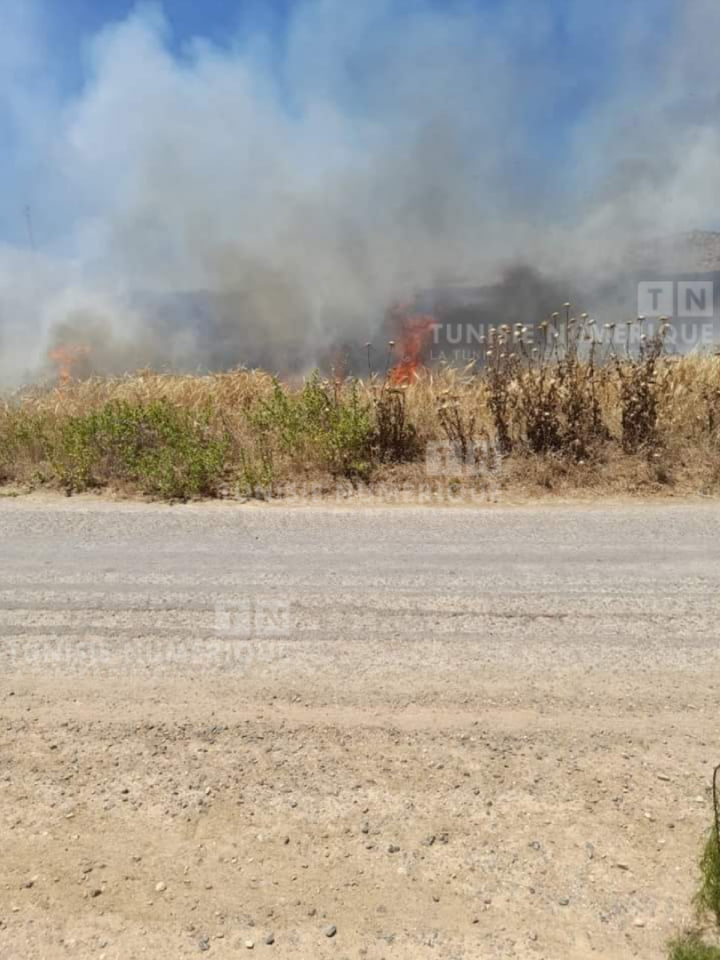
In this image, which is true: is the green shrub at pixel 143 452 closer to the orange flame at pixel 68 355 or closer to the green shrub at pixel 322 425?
the green shrub at pixel 322 425

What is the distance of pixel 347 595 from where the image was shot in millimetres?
4281

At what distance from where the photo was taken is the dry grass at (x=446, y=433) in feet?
22.0

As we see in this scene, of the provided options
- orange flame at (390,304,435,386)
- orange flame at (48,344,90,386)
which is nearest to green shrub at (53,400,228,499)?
orange flame at (390,304,435,386)

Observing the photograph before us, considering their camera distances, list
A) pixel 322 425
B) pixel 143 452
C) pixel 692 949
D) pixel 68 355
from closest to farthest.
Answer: pixel 692 949 → pixel 143 452 → pixel 322 425 → pixel 68 355

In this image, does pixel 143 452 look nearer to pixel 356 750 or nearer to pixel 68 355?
pixel 356 750

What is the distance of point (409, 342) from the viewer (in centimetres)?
1855

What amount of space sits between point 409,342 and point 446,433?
37.5 ft

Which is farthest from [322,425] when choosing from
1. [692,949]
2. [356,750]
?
[692,949]

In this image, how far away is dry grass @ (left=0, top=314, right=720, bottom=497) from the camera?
6.69 meters

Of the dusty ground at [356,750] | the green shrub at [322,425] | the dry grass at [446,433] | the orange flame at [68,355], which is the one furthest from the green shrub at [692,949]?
the orange flame at [68,355]

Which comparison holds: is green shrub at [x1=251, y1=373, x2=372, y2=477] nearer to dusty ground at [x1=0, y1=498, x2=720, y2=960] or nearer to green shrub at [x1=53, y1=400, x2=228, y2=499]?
green shrub at [x1=53, y1=400, x2=228, y2=499]

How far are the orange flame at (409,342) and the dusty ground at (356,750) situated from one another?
186 inches

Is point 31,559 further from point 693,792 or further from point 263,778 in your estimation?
point 693,792

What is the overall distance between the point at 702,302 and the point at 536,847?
16.9 metres
